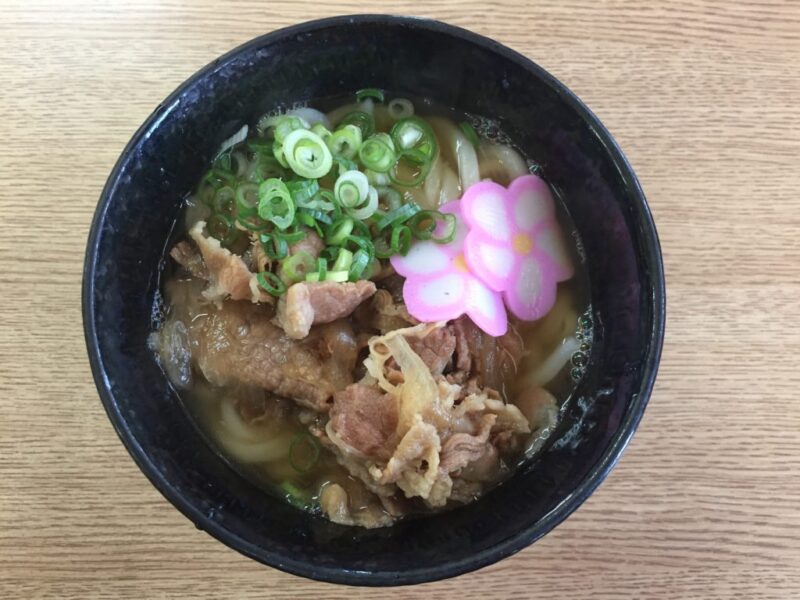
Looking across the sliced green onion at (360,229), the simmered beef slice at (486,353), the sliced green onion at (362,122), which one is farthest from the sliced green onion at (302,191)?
the simmered beef slice at (486,353)

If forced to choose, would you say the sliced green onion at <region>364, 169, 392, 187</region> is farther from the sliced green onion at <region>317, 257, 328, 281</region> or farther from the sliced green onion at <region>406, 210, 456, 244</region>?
the sliced green onion at <region>317, 257, 328, 281</region>

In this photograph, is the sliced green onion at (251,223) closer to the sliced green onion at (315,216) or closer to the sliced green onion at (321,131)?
the sliced green onion at (315,216)

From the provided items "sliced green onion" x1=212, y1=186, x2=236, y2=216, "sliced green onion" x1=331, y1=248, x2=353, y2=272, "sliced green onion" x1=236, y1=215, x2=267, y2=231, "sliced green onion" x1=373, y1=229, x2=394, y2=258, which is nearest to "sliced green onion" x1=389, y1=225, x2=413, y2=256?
"sliced green onion" x1=373, y1=229, x2=394, y2=258

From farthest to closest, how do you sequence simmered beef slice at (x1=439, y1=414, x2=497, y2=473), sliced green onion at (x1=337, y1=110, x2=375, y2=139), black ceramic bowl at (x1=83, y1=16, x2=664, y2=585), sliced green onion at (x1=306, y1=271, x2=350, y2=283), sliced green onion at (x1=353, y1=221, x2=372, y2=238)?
1. sliced green onion at (x1=337, y1=110, x2=375, y2=139)
2. sliced green onion at (x1=353, y1=221, x2=372, y2=238)
3. sliced green onion at (x1=306, y1=271, x2=350, y2=283)
4. simmered beef slice at (x1=439, y1=414, x2=497, y2=473)
5. black ceramic bowl at (x1=83, y1=16, x2=664, y2=585)

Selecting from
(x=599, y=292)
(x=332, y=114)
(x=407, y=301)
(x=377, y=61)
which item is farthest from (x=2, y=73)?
(x=599, y=292)

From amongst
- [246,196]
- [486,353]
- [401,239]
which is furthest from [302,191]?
[486,353]

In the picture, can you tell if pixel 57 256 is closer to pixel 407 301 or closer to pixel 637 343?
pixel 407 301

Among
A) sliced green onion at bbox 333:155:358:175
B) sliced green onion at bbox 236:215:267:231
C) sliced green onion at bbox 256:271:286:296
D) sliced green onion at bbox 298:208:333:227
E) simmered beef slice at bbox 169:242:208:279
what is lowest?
simmered beef slice at bbox 169:242:208:279
